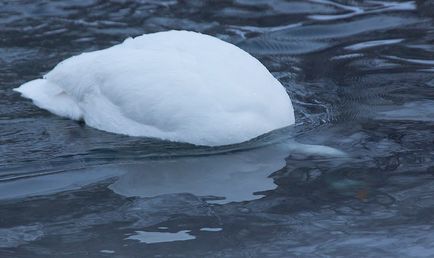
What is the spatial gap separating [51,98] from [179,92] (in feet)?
4.58

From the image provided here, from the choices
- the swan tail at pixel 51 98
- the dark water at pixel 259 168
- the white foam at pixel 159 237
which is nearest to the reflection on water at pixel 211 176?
the dark water at pixel 259 168

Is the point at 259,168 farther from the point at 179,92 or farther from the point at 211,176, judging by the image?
the point at 179,92

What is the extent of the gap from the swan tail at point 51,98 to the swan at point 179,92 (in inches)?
3.1

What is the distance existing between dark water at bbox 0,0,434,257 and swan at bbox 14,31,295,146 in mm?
121

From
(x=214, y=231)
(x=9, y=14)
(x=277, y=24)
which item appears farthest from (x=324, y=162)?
(x=9, y=14)

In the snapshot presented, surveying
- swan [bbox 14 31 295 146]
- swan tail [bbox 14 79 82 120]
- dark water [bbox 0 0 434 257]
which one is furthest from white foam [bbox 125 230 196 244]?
swan tail [bbox 14 79 82 120]

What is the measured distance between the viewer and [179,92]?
652cm

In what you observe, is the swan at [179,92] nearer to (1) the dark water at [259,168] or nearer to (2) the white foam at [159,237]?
(1) the dark water at [259,168]

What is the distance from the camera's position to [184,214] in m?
5.66

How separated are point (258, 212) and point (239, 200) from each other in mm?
204

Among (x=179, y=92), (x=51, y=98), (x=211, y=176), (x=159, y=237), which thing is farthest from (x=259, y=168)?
(x=51, y=98)

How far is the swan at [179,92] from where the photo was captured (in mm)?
6461

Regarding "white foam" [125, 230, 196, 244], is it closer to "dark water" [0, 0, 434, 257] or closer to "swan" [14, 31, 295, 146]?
"dark water" [0, 0, 434, 257]

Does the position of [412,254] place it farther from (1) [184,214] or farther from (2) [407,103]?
(2) [407,103]
